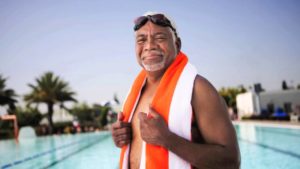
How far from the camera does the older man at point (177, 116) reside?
1.18 metres

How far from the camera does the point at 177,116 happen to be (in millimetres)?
1218

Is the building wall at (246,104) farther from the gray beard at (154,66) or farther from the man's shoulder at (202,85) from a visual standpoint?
the man's shoulder at (202,85)

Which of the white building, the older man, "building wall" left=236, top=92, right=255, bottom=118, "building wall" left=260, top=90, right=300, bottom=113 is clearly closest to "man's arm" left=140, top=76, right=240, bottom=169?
the older man

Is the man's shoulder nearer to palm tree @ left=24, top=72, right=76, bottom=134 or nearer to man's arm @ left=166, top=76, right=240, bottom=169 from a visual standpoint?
man's arm @ left=166, top=76, right=240, bottom=169

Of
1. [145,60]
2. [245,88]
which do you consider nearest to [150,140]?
[145,60]

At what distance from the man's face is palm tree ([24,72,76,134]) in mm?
33862

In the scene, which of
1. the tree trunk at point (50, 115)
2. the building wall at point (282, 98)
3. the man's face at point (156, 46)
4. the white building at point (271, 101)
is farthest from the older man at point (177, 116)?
the tree trunk at point (50, 115)

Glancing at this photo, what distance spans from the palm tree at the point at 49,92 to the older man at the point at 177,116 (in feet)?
111

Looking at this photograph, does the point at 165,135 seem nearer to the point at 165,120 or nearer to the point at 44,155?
the point at 165,120

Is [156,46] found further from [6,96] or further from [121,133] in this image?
[6,96]

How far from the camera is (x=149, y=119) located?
1202mm

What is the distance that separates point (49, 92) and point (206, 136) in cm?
3450

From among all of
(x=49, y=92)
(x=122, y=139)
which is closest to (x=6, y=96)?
(x=49, y=92)

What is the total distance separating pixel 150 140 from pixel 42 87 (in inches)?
1377
